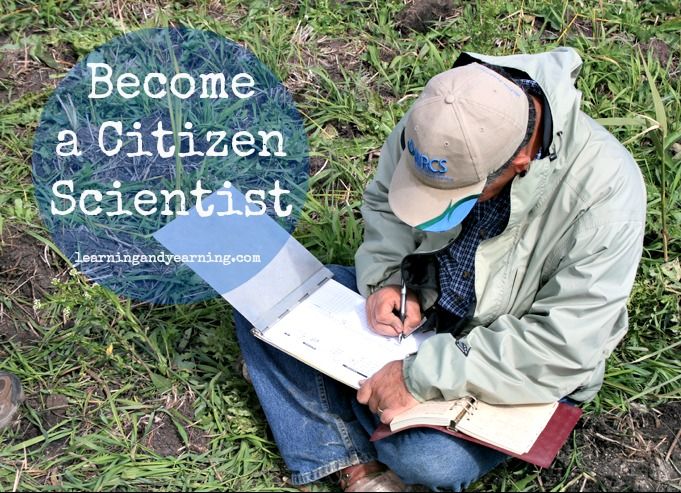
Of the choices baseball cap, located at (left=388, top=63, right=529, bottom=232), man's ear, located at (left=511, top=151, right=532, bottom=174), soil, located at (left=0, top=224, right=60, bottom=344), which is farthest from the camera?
soil, located at (left=0, top=224, right=60, bottom=344)

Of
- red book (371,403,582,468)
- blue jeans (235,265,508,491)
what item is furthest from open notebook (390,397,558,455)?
blue jeans (235,265,508,491)

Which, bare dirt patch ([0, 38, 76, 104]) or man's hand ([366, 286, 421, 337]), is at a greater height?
man's hand ([366, 286, 421, 337])

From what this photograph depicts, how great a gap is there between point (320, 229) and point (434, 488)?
1.36 meters

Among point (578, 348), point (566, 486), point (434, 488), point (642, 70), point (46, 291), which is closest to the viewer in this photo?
point (578, 348)

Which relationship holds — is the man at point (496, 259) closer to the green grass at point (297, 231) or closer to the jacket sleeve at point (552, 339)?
the jacket sleeve at point (552, 339)

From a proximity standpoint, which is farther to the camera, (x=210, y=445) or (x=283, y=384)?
(x=210, y=445)

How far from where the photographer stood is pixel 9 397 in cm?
317

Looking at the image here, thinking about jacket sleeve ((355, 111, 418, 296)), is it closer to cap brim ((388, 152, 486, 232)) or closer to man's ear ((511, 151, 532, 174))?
cap brim ((388, 152, 486, 232))

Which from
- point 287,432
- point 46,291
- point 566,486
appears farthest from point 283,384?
point 46,291

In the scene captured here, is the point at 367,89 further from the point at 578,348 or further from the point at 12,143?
the point at 578,348

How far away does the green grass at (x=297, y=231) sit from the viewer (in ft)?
10.2

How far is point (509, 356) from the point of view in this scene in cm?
253

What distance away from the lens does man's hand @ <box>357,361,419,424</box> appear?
261 centimetres

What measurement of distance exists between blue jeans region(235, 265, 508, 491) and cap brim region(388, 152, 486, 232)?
70 cm
